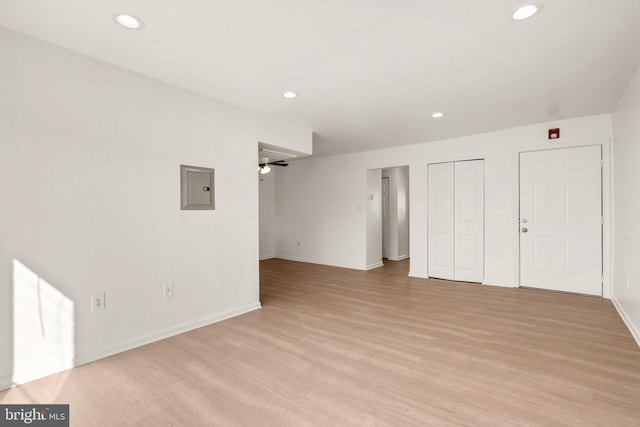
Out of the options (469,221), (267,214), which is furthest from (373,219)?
(267,214)

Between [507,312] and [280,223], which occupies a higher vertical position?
[280,223]

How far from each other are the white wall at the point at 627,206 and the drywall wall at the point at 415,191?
51 centimetres

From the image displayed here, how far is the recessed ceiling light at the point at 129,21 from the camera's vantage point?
2.01 m

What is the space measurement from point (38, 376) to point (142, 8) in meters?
2.64

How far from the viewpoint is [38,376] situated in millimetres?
2301

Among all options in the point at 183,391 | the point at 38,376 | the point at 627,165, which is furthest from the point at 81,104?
the point at 627,165

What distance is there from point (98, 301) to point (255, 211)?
1.86 meters

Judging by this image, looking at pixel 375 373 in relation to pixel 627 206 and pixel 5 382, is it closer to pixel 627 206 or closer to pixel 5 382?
pixel 5 382

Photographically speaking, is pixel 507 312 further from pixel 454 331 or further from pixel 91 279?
pixel 91 279

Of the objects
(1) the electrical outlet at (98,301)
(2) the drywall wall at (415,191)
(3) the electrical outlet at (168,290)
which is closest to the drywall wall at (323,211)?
(2) the drywall wall at (415,191)

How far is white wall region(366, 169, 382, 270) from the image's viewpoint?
21.7 feet

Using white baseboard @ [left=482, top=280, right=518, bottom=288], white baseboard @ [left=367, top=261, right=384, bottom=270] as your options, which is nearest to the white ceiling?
white baseboard @ [left=482, top=280, right=518, bottom=288]

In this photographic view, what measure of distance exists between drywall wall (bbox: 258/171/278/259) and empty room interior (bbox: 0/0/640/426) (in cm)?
351

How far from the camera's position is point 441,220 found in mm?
5582
